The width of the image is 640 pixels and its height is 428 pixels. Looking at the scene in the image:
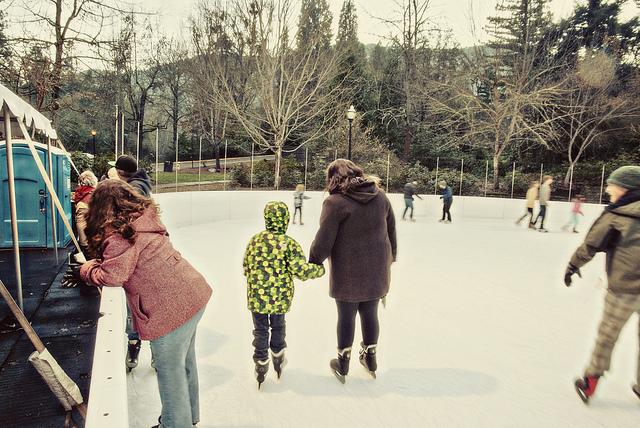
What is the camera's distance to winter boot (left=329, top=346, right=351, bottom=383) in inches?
116

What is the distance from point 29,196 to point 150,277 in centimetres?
637

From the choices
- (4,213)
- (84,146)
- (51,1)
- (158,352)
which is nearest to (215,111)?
(84,146)

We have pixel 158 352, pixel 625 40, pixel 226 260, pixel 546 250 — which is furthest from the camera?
pixel 625 40

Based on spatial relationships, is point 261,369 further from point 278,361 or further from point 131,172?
point 131,172

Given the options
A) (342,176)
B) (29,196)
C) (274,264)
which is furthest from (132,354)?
(29,196)

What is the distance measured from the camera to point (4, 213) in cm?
666

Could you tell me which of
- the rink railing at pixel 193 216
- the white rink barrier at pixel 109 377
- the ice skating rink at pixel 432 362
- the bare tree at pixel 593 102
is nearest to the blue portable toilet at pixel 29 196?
the rink railing at pixel 193 216

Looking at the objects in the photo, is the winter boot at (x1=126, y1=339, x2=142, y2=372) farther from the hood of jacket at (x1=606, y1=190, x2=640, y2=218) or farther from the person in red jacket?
the hood of jacket at (x1=606, y1=190, x2=640, y2=218)

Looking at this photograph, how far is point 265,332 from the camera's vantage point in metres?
2.84

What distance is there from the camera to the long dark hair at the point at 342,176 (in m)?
2.71

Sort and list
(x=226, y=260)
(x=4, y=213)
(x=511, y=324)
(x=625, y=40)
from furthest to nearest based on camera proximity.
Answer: (x=625, y=40)
(x=226, y=260)
(x=4, y=213)
(x=511, y=324)

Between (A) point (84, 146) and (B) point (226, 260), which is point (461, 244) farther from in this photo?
(A) point (84, 146)

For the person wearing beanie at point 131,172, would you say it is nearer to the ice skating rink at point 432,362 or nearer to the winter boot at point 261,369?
the ice skating rink at point 432,362

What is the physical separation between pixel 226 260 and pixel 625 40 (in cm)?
3035
